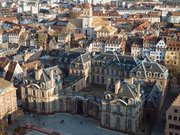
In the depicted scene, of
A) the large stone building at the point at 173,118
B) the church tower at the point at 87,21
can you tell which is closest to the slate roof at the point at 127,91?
the large stone building at the point at 173,118

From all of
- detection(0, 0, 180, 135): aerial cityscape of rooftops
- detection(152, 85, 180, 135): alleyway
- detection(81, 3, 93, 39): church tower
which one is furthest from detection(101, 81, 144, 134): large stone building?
detection(81, 3, 93, 39): church tower

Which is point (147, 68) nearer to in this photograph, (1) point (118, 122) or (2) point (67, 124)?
(1) point (118, 122)

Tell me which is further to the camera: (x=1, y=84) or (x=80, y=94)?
(x=80, y=94)

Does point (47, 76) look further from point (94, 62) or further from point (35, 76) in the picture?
point (94, 62)

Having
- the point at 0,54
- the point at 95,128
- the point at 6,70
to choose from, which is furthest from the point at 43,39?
the point at 95,128

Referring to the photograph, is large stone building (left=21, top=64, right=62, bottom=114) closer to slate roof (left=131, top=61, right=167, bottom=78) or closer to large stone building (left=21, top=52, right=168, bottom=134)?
large stone building (left=21, top=52, right=168, bottom=134)

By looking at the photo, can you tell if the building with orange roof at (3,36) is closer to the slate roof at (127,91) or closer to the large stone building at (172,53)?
the large stone building at (172,53)
